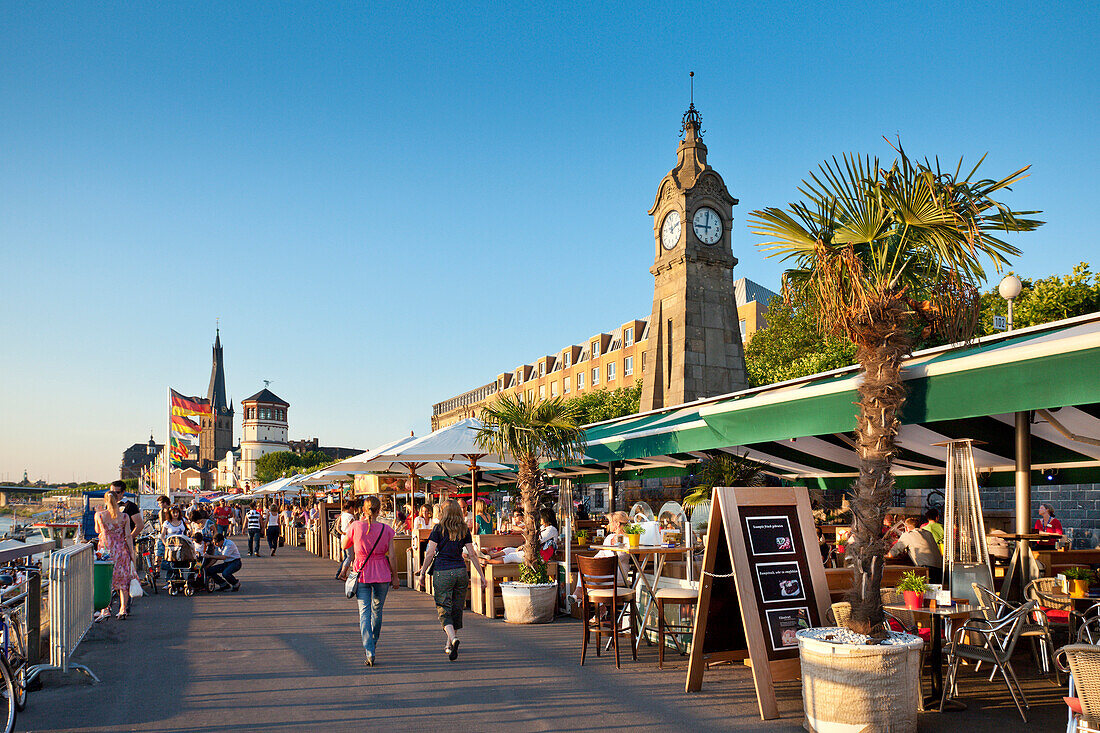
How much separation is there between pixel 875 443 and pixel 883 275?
1353mm

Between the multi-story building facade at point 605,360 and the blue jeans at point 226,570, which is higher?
the multi-story building facade at point 605,360

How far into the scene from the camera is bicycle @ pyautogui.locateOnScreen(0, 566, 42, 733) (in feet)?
18.2

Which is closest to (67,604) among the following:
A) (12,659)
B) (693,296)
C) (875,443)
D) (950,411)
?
(12,659)

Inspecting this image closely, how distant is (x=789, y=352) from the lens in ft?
109

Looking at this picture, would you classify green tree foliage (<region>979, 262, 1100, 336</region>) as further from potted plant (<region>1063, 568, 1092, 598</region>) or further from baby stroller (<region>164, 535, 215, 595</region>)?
baby stroller (<region>164, 535, 215, 595</region>)

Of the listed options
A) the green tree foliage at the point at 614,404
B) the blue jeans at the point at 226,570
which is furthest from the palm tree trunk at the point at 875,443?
the green tree foliage at the point at 614,404

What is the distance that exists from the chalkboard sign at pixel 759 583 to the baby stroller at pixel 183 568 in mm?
10752

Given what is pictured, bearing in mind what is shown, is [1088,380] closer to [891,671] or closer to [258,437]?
[891,671]

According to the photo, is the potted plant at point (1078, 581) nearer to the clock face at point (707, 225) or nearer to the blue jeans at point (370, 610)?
the blue jeans at point (370, 610)

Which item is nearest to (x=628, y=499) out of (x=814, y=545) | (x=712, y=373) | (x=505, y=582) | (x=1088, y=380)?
(x=712, y=373)

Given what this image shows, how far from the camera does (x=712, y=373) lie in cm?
2556

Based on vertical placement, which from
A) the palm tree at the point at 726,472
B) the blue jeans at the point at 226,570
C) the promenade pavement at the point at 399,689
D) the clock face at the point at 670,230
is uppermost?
the clock face at the point at 670,230

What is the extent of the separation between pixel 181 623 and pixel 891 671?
360 inches

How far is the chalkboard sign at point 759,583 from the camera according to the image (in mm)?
6301
